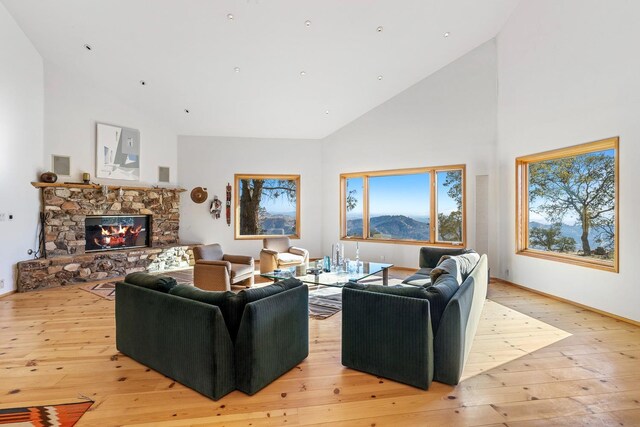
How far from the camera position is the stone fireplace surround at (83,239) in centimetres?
566

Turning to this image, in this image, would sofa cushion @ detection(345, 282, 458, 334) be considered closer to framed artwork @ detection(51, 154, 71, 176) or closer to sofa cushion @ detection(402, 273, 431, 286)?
sofa cushion @ detection(402, 273, 431, 286)

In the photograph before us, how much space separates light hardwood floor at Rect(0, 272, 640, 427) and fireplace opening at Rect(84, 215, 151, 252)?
294cm

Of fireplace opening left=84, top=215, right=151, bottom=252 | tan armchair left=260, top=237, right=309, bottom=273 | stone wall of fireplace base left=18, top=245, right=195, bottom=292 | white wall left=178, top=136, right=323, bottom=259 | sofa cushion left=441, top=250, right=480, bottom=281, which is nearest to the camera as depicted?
sofa cushion left=441, top=250, right=480, bottom=281

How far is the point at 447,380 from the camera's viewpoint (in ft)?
8.42

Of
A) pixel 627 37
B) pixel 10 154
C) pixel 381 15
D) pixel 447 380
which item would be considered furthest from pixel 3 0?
pixel 627 37

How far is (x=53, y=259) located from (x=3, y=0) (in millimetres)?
3943

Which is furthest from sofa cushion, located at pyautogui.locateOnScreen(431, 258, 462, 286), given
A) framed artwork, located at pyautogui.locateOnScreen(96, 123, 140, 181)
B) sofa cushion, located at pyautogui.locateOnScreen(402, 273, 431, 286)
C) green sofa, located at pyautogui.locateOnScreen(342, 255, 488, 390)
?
framed artwork, located at pyautogui.locateOnScreen(96, 123, 140, 181)

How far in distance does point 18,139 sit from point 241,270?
160 inches

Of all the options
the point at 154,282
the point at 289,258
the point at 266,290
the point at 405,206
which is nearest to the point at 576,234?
the point at 405,206

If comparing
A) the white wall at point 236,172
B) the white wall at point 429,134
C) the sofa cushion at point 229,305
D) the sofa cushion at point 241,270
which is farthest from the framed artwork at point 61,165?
the white wall at point 429,134

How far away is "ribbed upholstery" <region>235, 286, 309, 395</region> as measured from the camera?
2.39m

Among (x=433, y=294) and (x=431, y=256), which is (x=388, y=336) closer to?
(x=433, y=294)

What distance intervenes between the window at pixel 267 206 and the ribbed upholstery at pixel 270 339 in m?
5.66

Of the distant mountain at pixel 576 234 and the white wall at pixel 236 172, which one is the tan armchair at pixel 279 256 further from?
the distant mountain at pixel 576 234
